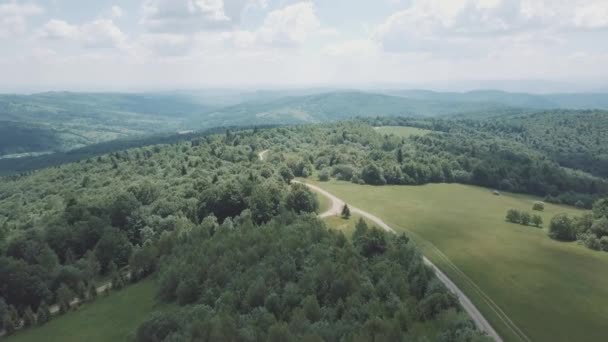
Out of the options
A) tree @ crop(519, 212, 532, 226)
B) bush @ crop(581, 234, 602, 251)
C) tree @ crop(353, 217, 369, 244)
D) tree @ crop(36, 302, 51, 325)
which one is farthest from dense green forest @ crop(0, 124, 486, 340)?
tree @ crop(519, 212, 532, 226)

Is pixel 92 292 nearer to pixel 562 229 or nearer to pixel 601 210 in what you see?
pixel 562 229

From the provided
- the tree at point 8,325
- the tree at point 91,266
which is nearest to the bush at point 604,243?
the tree at point 91,266

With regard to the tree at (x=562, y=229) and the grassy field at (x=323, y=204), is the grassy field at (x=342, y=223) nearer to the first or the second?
the grassy field at (x=323, y=204)

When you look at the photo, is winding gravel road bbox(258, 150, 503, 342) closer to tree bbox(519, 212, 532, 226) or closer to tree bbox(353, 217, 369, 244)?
tree bbox(353, 217, 369, 244)

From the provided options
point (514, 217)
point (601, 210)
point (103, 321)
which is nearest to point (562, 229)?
point (601, 210)

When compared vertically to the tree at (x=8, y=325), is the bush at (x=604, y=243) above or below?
above

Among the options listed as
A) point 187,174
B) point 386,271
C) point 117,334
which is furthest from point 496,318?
point 187,174
